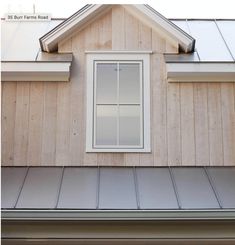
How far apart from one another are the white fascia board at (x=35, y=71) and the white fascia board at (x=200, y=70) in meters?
1.39

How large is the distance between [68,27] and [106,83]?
0.90 m

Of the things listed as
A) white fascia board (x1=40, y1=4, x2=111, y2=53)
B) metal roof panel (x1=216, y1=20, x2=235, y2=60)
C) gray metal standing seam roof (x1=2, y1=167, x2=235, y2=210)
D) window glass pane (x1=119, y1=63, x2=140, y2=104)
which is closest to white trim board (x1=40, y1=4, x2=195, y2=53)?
white fascia board (x1=40, y1=4, x2=111, y2=53)

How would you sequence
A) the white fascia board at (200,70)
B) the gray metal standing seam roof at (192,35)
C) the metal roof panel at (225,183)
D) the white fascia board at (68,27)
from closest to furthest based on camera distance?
1. the metal roof panel at (225,183)
2. the white fascia board at (200,70)
3. the white fascia board at (68,27)
4. the gray metal standing seam roof at (192,35)

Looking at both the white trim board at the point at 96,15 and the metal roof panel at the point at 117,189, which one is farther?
the white trim board at the point at 96,15

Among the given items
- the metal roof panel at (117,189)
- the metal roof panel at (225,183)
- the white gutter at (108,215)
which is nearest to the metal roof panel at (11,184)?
the white gutter at (108,215)

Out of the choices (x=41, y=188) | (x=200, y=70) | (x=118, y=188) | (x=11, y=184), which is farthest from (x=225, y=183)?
(x=11, y=184)

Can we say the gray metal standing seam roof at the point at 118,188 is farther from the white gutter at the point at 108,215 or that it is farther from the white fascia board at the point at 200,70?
the white fascia board at the point at 200,70

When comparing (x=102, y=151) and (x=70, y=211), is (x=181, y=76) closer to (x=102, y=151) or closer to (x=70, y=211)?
(x=102, y=151)

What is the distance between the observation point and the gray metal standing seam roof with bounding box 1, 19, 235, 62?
257 inches

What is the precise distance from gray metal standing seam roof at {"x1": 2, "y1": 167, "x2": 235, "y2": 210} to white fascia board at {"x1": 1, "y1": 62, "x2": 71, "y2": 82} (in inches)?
48.8

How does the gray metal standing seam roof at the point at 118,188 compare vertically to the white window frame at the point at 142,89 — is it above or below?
below

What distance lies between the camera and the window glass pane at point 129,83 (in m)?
6.33

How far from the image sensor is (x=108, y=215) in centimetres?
465

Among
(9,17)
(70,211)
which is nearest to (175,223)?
(70,211)
